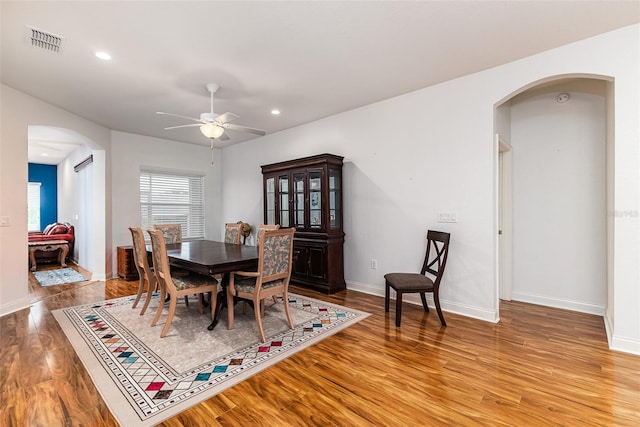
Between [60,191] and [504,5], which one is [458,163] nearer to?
[504,5]

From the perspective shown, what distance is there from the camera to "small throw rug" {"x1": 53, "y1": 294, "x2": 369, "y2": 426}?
1886 mm

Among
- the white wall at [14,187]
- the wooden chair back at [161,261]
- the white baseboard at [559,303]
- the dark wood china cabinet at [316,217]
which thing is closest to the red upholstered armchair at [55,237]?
the white wall at [14,187]

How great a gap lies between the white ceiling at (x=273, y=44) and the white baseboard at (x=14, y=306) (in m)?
2.63

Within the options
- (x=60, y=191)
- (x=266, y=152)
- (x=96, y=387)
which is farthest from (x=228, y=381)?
(x=60, y=191)

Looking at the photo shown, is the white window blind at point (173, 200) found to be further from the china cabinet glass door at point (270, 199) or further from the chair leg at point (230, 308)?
the chair leg at point (230, 308)

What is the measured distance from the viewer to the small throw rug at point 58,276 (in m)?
5.06

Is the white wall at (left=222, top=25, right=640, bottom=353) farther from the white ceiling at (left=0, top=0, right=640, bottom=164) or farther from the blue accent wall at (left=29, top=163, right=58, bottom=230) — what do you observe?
the blue accent wall at (left=29, top=163, right=58, bottom=230)


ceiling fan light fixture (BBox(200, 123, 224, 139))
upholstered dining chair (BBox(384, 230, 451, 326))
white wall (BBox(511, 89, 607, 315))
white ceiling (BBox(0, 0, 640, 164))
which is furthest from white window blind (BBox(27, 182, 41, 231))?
white wall (BBox(511, 89, 607, 315))

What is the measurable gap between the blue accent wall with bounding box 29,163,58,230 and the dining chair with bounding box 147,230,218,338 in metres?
8.45

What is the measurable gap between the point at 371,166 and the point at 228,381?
3163 mm

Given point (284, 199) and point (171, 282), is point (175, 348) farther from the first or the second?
point (284, 199)

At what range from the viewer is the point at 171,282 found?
9.23 feet

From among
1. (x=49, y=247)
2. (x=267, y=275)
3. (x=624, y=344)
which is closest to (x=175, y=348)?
(x=267, y=275)

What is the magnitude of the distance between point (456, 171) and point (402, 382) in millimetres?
2389
